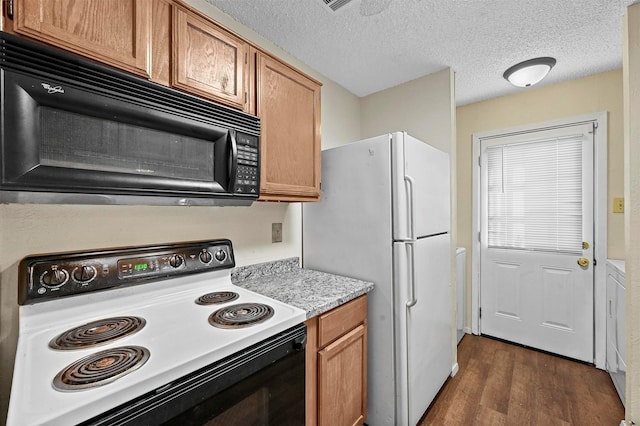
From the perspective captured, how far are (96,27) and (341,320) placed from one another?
5.03 feet

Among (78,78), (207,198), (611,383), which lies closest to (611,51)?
(611,383)

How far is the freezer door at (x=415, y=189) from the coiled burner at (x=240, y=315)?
83 centimetres

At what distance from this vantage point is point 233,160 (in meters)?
1.21

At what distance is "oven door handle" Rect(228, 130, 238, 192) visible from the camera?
1.21m

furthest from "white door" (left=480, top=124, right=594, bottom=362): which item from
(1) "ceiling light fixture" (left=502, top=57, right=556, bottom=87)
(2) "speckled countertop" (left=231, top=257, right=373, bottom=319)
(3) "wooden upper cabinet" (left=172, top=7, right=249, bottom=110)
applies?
(3) "wooden upper cabinet" (left=172, top=7, right=249, bottom=110)

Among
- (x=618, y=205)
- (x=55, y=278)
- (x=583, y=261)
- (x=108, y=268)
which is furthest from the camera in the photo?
(x=583, y=261)

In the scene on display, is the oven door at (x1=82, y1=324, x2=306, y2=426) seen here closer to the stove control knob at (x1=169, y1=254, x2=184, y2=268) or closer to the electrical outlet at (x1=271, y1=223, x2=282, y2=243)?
the stove control knob at (x1=169, y1=254, x2=184, y2=268)

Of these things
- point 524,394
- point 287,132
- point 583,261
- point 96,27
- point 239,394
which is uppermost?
point 96,27

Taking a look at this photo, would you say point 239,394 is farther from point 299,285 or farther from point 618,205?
point 618,205

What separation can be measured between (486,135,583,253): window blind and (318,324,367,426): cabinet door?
2.13m

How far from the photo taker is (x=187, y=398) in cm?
74

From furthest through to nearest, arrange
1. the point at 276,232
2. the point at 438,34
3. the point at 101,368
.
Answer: the point at 276,232
the point at 438,34
the point at 101,368

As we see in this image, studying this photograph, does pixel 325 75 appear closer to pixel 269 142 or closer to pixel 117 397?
pixel 269 142

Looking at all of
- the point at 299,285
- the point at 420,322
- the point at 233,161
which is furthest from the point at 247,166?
the point at 420,322
